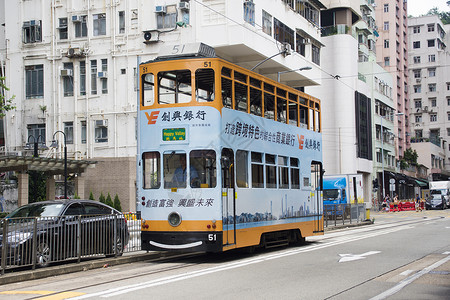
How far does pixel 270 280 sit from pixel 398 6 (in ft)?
277

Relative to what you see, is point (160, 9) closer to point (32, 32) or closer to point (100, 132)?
point (100, 132)

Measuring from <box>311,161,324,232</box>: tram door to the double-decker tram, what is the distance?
3.54 meters

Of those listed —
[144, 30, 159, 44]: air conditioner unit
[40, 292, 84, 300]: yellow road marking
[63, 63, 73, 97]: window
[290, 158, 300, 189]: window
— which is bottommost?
[40, 292, 84, 300]: yellow road marking

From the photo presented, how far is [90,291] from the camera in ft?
33.1

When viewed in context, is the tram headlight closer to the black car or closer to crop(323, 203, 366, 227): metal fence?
the black car

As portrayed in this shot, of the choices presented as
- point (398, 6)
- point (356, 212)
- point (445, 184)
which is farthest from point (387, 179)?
point (356, 212)

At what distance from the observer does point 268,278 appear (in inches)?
449

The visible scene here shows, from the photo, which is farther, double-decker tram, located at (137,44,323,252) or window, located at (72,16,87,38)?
window, located at (72,16,87,38)

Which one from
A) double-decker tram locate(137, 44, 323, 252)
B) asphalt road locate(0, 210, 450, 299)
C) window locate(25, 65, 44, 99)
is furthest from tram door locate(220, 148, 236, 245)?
window locate(25, 65, 44, 99)

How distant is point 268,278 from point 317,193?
8.72 metres

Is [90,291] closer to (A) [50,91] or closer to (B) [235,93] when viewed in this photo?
(B) [235,93]

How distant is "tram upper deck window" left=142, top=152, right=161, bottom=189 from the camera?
48.0ft

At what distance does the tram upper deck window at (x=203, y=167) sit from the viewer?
14.3 meters

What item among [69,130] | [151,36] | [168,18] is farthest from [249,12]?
[69,130]
